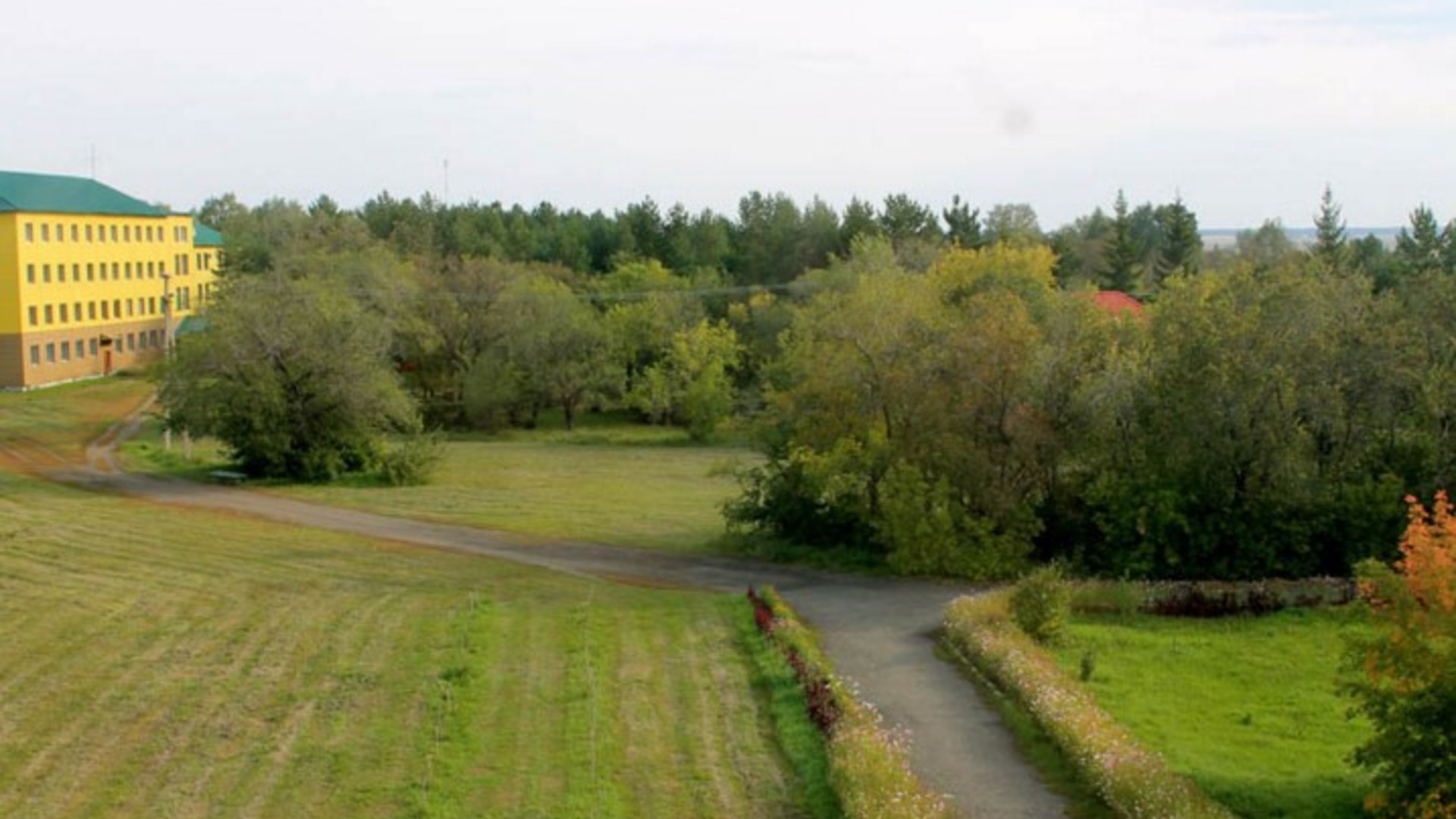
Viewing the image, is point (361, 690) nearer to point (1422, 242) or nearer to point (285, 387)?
point (285, 387)

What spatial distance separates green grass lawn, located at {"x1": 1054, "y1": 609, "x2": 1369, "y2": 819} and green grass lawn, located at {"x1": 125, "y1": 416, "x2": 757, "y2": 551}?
12753 millimetres

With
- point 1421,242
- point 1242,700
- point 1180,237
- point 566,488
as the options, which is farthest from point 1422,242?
point 1242,700

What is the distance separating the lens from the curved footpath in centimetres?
1775

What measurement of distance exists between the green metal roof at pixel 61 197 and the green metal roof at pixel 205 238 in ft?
33.0

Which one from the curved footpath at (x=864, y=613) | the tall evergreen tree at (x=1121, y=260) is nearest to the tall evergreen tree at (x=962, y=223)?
the tall evergreen tree at (x=1121, y=260)

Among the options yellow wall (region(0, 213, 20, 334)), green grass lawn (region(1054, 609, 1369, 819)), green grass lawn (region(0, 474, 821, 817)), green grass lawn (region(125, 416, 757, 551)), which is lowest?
green grass lawn (region(1054, 609, 1369, 819))

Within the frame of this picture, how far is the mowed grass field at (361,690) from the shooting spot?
56.5ft

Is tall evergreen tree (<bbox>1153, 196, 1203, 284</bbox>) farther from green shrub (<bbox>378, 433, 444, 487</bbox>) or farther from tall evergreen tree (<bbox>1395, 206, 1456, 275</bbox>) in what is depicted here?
green shrub (<bbox>378, 433, 444, 487</bbox>)

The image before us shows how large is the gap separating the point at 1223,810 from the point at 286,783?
37.5ft

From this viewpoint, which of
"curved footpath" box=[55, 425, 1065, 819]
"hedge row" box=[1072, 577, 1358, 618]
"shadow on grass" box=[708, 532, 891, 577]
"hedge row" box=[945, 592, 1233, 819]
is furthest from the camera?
"shadow on grass" box=[708, 532, 891, 577]

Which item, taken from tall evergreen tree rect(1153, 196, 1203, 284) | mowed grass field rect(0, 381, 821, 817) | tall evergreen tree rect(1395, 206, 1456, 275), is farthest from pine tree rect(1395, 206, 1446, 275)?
mowed grass field rect(0, 381, 821, 817)

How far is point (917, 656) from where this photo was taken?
24094 mm

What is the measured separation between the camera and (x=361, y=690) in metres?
21.9

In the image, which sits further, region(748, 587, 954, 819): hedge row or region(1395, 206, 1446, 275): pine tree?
region(1395, 206, 1446, 275): pine tree
